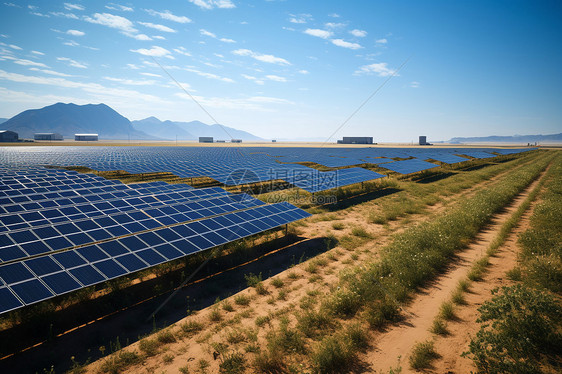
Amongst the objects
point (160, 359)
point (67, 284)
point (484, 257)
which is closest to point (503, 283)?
point (484, 257)

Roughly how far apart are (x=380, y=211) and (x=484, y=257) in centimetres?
942

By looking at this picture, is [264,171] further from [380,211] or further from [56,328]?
[56,328]

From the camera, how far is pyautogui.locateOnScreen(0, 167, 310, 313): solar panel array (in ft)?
24.7

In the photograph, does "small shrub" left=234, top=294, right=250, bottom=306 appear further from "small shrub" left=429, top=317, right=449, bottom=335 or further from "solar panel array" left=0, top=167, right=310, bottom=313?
"small shrub" left=429, top=317, right=449, bottom=335

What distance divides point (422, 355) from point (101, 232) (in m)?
12.1

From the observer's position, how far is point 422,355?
627 centimetres

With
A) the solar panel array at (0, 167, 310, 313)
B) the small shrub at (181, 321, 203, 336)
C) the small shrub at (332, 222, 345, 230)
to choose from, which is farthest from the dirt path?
the solar panel array at (0, 167, 310, 313)

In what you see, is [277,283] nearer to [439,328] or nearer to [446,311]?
[439,328]

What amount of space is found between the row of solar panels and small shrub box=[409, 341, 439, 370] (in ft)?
25.6

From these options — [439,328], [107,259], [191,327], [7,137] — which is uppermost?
[7,137]

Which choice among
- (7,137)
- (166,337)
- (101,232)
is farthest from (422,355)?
(7,137)

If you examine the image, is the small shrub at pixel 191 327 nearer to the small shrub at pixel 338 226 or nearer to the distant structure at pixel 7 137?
the small shrub at pixel 338 226

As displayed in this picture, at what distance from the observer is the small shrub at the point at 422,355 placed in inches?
241

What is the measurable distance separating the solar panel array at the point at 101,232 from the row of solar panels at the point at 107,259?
19 mm
